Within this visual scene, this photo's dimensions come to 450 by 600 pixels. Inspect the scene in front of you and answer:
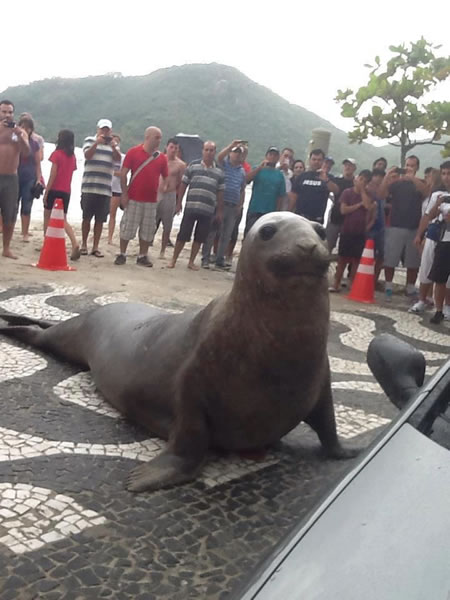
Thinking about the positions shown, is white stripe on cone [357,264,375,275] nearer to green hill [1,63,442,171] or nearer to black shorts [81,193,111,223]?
black shorts [81,193,111,223]

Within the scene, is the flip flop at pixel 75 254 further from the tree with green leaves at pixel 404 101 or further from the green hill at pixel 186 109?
the green hill at pixel 186 109

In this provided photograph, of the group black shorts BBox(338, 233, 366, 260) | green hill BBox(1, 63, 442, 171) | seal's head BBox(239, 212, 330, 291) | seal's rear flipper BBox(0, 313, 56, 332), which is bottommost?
seal's rear flipper BBox(0, 313, 56, 332)

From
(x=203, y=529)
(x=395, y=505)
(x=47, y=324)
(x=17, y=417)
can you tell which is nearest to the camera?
(x=395, y=505)

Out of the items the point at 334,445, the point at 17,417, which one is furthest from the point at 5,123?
the point at 334,445

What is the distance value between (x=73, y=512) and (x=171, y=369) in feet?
2.98

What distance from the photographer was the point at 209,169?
9523 mm

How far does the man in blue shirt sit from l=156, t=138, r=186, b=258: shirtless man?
146 centimetres

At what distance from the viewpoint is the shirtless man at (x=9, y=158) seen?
798cm

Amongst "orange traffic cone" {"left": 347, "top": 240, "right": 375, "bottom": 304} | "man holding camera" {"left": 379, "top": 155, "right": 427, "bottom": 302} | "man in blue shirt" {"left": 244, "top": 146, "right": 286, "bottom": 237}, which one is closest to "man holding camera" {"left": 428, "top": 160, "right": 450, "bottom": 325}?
"man holding camera" {"left": 379, "top": 155, "right": 427, "bottom": 302}

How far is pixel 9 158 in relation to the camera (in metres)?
8.09

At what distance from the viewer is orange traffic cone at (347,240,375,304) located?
8.98 m

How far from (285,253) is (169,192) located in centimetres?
810

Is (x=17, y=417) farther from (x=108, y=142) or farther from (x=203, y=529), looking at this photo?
(x=108, y=142)

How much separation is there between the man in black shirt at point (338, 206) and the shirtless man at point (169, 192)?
2.61 metres
